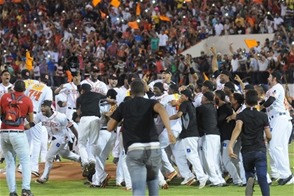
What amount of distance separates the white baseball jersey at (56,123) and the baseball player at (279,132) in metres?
3.90

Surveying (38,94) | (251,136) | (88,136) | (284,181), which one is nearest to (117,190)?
(88,136)

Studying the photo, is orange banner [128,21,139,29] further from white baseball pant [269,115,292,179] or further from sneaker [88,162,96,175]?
white baseball pant [269,115,292,179]

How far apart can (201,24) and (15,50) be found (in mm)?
7818

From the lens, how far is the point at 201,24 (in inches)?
1302

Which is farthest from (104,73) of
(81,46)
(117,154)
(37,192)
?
(37,192)

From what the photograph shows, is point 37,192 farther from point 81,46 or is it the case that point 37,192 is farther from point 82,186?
point 81,46

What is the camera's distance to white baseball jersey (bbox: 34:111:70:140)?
1625 cm

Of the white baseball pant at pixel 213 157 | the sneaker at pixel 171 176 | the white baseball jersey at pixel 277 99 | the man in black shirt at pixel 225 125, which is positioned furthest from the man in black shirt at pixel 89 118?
the white baseball jersey at pixel 277 99

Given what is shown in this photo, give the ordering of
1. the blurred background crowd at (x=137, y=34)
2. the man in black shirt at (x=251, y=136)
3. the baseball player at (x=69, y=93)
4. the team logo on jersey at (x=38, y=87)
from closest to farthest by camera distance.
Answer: the man in black shirt at (x=251, y=136) → the team logo on jersey at (x=38, y=87) → the baseball player at (x=69, y=93) → the blurred background crowd at (x=137, y=34)

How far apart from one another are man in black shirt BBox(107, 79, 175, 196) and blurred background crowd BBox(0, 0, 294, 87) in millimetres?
16159

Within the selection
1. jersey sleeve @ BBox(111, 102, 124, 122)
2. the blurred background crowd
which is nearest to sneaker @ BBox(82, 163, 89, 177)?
Answer: jersey sleeve @ BBox(111, 102, 124, 122)

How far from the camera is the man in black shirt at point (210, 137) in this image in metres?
15.5

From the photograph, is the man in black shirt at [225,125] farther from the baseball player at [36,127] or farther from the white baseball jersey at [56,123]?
the baseball player at [36,127]

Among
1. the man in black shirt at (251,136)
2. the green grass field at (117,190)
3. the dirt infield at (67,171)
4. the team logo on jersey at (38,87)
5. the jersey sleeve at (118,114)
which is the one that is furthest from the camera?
the team logo on jersey at (38,87)
